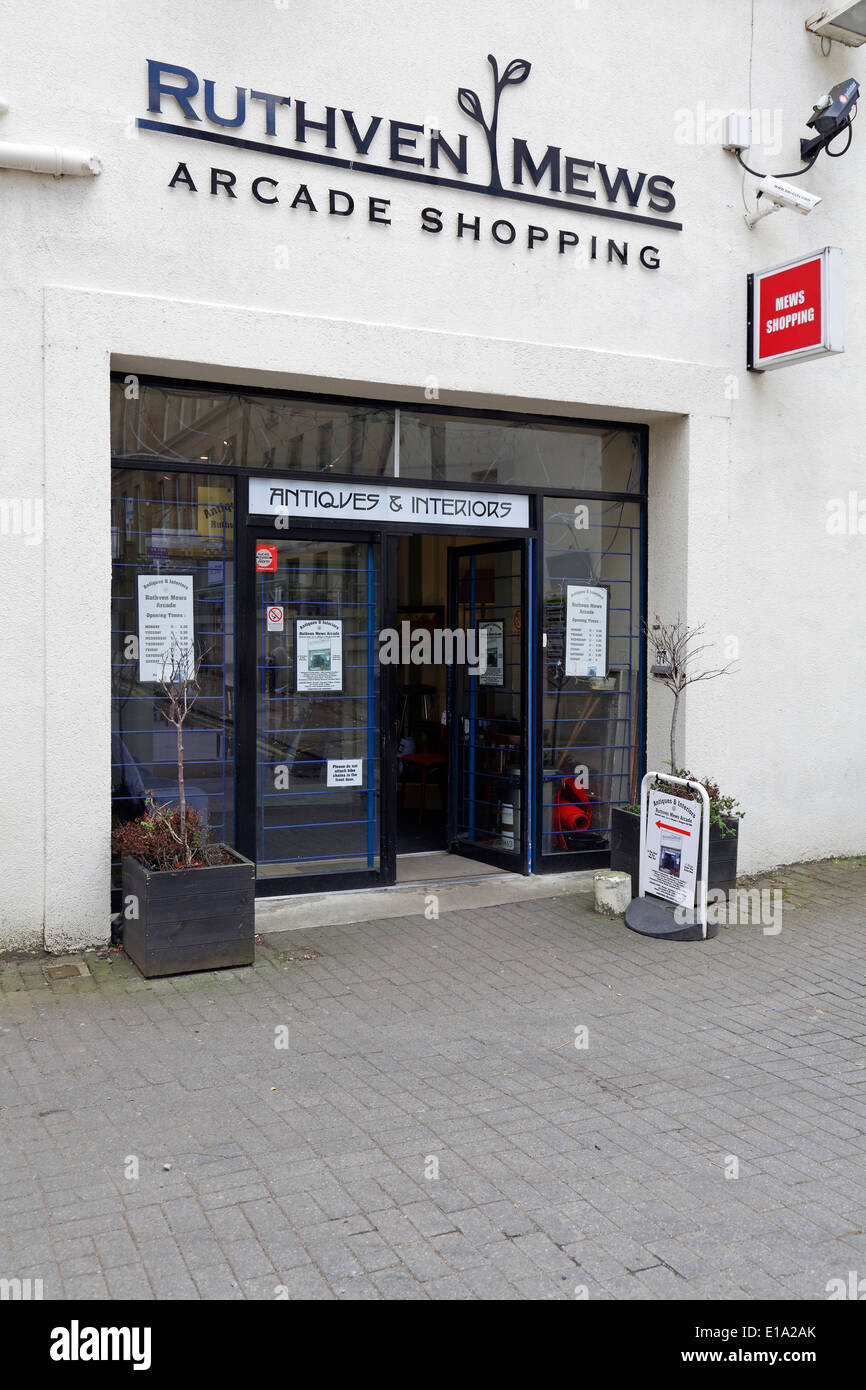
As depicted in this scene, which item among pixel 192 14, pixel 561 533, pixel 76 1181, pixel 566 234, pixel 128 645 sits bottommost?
pixel 76 1181

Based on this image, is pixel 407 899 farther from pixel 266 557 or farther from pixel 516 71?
pixel 516 71

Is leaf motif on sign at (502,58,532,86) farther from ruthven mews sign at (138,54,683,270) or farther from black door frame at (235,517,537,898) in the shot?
black door frame at (235,517,537,898)

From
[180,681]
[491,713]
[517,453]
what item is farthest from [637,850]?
[180,681]

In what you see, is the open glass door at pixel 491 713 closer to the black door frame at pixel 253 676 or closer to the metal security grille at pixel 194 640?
the black door frame at pixel 253 676

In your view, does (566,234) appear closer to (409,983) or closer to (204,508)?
(204,508)

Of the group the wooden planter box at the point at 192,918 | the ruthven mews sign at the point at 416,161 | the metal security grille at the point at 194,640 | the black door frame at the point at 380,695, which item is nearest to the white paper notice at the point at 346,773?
the black door frame at the point at 380,695

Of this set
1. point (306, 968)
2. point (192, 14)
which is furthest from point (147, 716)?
point (192, 14)

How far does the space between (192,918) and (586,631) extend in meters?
3.87

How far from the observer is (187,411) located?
697 cm

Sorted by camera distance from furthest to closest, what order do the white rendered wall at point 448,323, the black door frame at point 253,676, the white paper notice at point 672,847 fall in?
the black door frame at point 253,676 < the white paper notice at point 672,847 < the white rendered wall at point 448,323

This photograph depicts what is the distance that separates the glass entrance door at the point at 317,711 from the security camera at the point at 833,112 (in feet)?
15.3

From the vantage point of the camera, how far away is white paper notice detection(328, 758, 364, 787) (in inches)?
299

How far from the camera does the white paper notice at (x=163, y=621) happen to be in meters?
6.87

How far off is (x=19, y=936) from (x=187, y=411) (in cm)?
322
